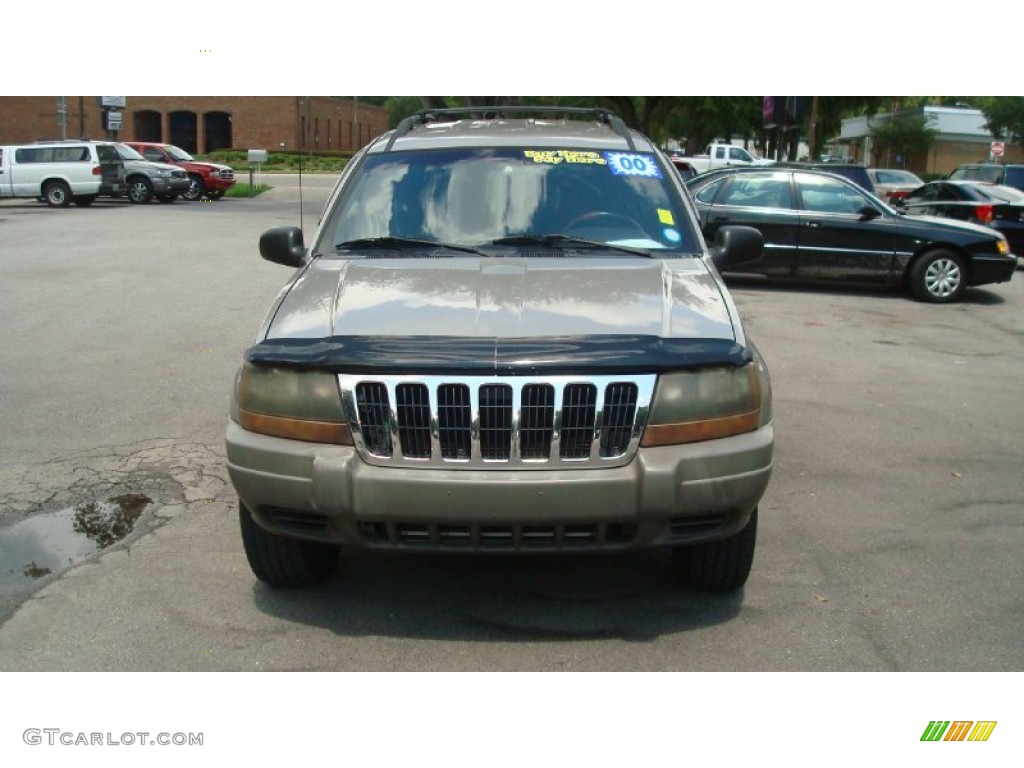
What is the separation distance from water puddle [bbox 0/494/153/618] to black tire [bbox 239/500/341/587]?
0.96 metres

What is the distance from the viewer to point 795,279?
45.3 ft

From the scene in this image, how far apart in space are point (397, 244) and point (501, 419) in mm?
1469

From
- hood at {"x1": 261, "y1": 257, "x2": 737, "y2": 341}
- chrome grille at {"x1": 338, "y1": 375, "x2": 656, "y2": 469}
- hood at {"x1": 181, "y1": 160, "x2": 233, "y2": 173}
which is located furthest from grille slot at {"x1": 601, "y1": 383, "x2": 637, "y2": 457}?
hood at {"x1": 181, "y1": 160, "x2": 233, "y2": 173}

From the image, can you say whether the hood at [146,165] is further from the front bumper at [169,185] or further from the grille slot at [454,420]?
the grille slot at [454,420]

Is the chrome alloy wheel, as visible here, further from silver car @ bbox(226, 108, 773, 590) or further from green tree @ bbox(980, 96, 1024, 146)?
green tree @ bbox(980, 96, 1024, 146)

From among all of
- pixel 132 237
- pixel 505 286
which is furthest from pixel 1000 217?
pixel 505 286

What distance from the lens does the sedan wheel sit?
26.2 meters

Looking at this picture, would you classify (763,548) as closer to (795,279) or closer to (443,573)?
(443,573)

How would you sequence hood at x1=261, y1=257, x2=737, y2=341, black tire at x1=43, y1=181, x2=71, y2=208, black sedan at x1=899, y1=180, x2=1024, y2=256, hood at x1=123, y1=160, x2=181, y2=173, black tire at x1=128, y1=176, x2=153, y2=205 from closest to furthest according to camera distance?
hood at x1=261, y1=257, x2=737, y2=341 < black sedan at x1=899, y1=180, x2=1024, y2=256 < black tire at x1=43, y1=181, x2=71, y2=208 < black tire at x1=128, y1=176, x2=153, y2=205 < hood at x1=123, y1=160, x2=181, y2=173

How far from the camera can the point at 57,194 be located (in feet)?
83.6

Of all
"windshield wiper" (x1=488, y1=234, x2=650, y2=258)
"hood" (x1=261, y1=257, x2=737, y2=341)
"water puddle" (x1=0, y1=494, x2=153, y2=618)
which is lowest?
"water puddle" (x1=0, y1=494, x2=153, y2=618)

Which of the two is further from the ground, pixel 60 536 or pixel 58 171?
pixel 58 171

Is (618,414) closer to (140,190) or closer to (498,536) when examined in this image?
(498,536)

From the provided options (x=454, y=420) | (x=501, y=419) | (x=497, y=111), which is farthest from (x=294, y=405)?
(x=497, y=111)
